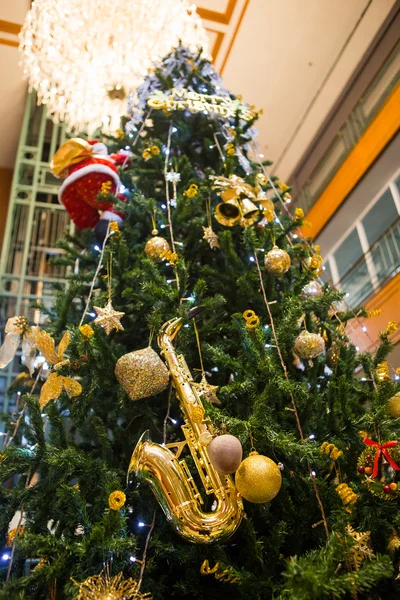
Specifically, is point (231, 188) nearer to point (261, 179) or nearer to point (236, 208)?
point (236, 208)

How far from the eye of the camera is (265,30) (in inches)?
228

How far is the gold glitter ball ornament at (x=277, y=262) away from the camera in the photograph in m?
1.86

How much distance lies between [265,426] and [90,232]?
158 cm

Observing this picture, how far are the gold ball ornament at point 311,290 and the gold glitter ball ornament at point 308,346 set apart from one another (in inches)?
13.5

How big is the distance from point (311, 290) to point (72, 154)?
154 centimetres

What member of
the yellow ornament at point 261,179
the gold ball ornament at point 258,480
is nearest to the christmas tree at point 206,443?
the gold ball ornament at point 258,480

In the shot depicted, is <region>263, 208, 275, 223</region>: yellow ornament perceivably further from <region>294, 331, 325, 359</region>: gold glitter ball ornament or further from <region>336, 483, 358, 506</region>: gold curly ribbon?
<region>336, 483, 358, 506</region>: gold curly ribbon

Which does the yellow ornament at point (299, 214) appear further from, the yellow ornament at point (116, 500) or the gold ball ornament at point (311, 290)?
the yellow ornament at point (116, 500)

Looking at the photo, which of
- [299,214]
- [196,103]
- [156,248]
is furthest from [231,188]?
[196,103]

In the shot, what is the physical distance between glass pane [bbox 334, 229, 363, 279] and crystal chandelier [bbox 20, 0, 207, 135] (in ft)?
13.6

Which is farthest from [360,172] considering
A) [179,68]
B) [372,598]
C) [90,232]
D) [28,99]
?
[372,598]

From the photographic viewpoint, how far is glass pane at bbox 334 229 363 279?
7410 millimetres

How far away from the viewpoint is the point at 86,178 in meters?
2.51

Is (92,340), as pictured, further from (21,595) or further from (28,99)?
(28,99)
